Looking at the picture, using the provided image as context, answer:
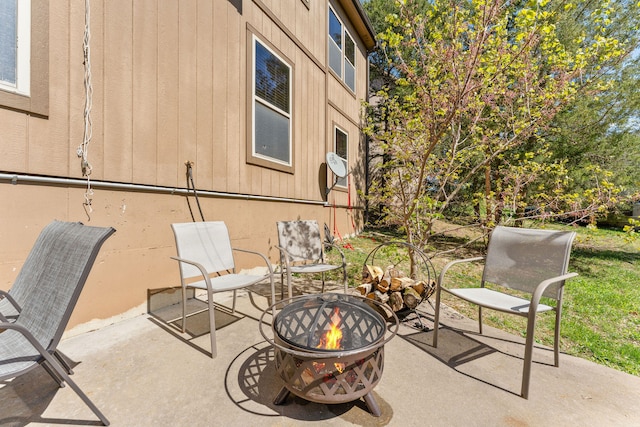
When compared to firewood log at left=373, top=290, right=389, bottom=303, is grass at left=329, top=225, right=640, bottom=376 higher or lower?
lower

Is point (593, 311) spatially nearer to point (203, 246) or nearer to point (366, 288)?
A: point (366, 288)

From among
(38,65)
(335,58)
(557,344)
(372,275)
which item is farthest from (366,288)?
(335,58)

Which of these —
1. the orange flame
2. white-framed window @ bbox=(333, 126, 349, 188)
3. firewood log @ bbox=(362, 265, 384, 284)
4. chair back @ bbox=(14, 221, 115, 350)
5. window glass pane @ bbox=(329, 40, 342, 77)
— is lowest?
the orange flame

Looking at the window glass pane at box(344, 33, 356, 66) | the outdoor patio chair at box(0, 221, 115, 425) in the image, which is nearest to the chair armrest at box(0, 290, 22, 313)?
the outdoor patio chair at box(0, 221, 115, 425)

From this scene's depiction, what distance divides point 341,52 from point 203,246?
670 cm

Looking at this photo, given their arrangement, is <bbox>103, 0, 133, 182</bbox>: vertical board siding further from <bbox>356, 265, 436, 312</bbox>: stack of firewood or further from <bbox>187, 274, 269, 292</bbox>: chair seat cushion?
<bbox>356, 265, 436, 312</bbox>: stack of firewood

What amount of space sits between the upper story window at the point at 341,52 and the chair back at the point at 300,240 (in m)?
4.85

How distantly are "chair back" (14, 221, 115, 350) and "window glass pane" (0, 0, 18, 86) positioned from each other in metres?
1.31

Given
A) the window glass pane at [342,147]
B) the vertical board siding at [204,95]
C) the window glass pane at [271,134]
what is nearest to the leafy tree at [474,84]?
the window glass pane at [271,134]

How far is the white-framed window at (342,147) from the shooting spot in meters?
6.89

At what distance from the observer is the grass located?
91.2 inches

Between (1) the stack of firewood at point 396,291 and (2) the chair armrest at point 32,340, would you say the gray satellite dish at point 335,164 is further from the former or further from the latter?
(2) the chair armrest at point 32,340

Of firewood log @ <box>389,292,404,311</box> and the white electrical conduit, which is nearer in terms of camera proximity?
the white electrical conduit

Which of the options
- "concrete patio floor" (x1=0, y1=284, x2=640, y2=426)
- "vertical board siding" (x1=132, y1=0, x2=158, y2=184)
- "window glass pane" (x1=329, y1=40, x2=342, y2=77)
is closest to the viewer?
"concrete patio floor" (x1=0, y1=284, x2=640, y2=426)
